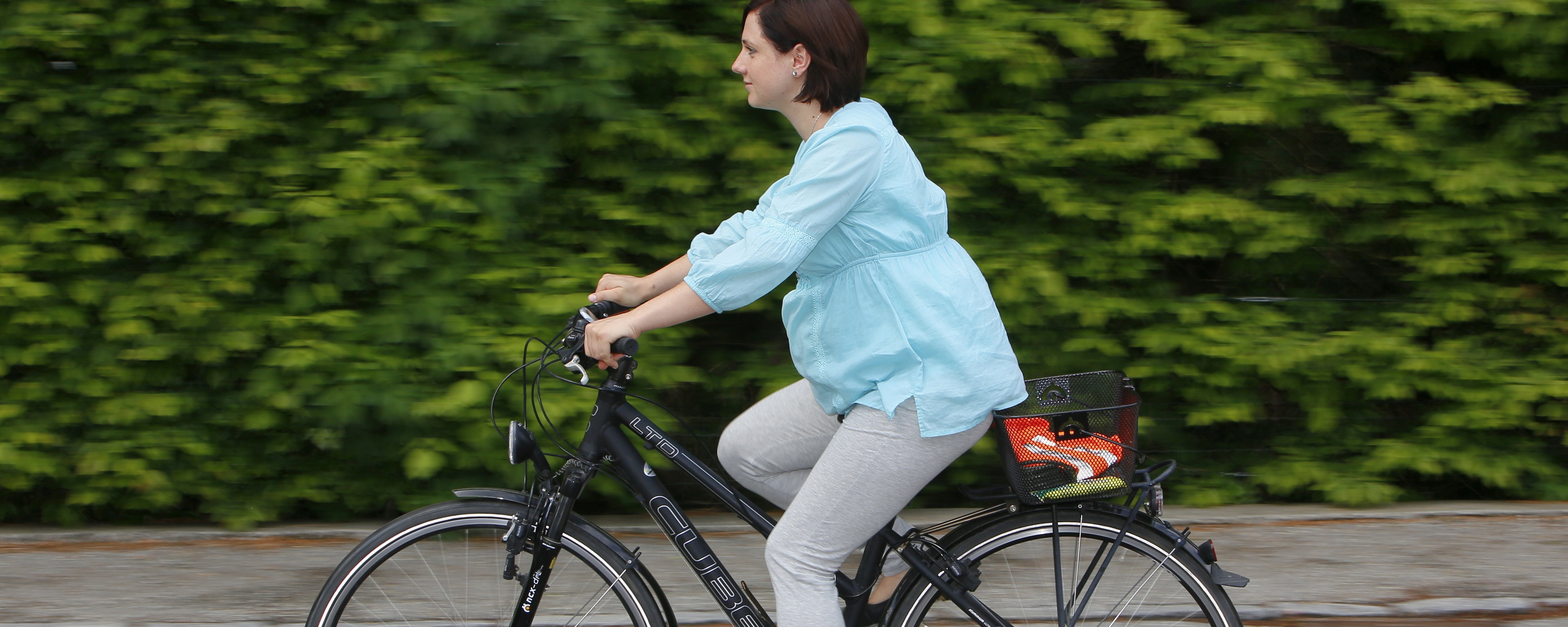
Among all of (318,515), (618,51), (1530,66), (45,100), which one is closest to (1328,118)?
(1530,66)

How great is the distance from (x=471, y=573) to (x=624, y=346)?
2.76ft

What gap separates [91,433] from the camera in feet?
14.1

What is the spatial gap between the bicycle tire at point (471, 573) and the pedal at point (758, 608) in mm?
192

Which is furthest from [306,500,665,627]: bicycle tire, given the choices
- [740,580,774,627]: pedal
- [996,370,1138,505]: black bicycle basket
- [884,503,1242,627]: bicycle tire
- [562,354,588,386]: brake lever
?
[996,370,1138,505]: black bicycle basket

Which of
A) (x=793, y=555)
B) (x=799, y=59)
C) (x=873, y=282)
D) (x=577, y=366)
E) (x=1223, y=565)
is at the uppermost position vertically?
(x=799, y=59)

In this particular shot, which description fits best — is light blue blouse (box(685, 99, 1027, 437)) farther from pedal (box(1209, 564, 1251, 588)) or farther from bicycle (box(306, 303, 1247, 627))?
pedal (box(1209, 564, 1251, 588))

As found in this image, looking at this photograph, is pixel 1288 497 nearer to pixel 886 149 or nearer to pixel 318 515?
pixel 886 149

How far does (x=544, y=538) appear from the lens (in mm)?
2629

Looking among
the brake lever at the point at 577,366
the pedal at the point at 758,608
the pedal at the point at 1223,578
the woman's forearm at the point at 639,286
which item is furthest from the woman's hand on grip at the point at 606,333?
the pedal at the point at 1223,578

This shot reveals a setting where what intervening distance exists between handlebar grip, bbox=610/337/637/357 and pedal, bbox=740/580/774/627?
660 millimetres

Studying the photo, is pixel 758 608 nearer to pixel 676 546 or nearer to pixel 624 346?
pixel 676 546

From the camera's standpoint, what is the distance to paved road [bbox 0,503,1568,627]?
3752mm

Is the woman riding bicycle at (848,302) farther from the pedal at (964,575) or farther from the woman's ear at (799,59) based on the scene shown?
the pedal at (964,575)

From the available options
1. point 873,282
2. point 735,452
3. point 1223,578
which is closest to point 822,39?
point 873,282
